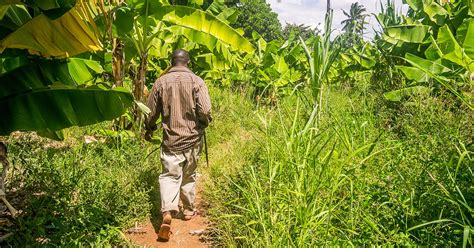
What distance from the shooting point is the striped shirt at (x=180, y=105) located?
12.3 ft

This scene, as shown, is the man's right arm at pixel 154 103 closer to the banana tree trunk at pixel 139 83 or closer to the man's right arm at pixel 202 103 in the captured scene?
the man's right arm at pixel 202 103

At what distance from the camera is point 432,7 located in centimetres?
545

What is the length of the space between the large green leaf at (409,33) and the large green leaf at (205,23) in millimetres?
2185

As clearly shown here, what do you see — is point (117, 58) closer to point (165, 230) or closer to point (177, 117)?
point (177, 117)

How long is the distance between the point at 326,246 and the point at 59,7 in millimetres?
2267

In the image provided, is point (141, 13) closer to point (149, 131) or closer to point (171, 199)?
point (149, 131)

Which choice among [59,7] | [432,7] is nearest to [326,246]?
[59,7]

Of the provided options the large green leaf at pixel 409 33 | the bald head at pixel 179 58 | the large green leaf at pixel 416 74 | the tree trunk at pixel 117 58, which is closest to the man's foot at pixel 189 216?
the bald head at pixel 179 58

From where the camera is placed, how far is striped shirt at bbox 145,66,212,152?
12.3ft

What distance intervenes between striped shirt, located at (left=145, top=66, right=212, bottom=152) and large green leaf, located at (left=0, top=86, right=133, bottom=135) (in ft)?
3.79

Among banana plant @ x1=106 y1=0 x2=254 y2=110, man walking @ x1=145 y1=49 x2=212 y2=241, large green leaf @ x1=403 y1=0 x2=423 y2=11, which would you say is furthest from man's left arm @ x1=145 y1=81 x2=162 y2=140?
large green leaf @ x1=403 y1=0 x2=423 y2=11

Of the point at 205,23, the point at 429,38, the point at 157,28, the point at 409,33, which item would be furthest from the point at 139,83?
the point at 429,38

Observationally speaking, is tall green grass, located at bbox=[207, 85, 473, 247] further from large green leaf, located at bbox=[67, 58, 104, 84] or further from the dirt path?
large green leaf, located at bbox=[67, 58, 104, 84]

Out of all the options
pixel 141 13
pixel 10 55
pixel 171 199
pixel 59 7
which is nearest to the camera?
pixel 59 7
